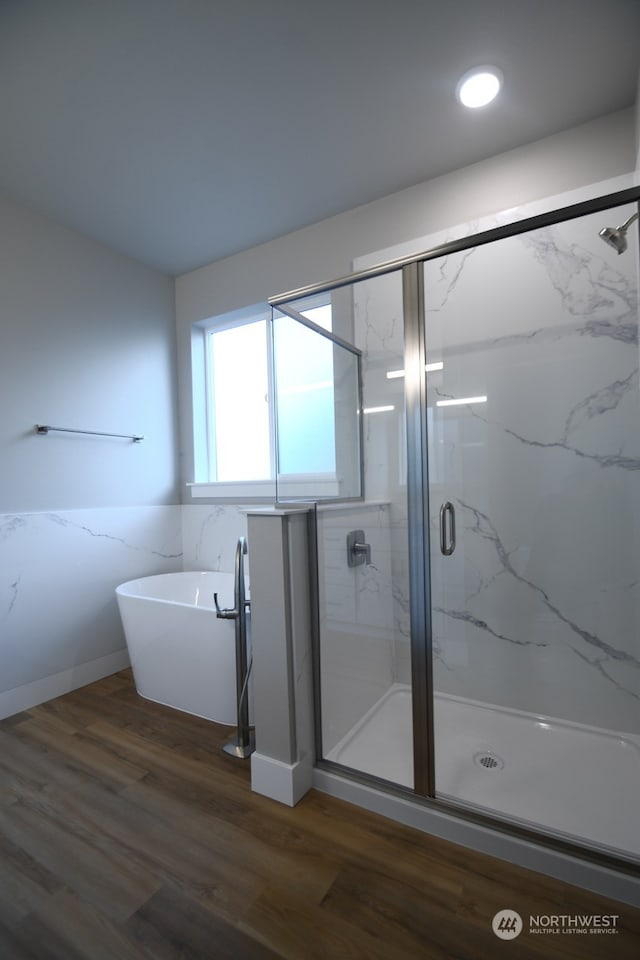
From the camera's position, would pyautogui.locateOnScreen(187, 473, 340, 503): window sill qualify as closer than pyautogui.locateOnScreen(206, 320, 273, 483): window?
Yes

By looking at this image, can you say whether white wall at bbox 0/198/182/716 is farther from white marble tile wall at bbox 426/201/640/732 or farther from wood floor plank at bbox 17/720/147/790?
white marble tile wall at bbox 426/201/640/732

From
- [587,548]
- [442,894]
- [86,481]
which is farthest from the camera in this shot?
→ [86,481]

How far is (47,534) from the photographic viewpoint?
2354 millimetres

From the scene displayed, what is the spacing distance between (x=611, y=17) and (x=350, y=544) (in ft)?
6.42

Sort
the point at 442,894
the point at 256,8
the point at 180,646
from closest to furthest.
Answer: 1. the point at 442,894
2. the point at 256,8
3. the point at 180,646

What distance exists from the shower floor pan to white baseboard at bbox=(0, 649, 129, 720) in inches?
63.3

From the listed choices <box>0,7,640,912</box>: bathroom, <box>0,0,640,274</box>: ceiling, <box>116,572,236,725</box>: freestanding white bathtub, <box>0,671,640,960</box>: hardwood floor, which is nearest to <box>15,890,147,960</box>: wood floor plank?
<box>0,671,640,960</box>: hardwood floor

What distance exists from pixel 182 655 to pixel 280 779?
0.79 meters

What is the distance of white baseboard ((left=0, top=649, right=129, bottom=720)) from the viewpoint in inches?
85.5

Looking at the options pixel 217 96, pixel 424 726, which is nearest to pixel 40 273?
pixel 217 96

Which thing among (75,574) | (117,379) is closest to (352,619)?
(75,574)

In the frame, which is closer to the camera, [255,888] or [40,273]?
[255,888]

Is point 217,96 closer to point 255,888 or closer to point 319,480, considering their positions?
point 319,480

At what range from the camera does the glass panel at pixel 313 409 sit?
6.25 ft
